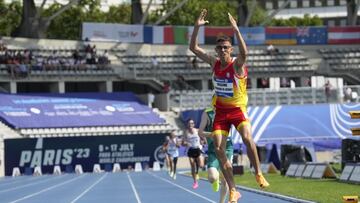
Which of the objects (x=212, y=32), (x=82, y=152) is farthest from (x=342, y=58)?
(x=82, y=152)

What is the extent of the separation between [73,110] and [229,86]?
125ft

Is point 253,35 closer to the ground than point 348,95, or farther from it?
farther from it

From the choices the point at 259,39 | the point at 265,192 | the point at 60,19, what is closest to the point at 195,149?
the point at 265,192

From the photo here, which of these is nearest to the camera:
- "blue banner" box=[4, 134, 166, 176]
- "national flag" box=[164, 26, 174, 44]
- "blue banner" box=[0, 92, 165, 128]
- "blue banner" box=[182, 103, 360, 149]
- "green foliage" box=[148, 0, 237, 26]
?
"blue banner" box=[4, 134, 166, 176]

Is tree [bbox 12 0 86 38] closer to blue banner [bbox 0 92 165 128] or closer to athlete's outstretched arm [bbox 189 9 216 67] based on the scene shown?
blue banner [bbox 0 92 165 128]

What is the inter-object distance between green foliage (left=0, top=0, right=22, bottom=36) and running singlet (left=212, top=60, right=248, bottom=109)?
62048 millimetres

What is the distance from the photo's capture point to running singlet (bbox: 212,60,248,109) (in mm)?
10922

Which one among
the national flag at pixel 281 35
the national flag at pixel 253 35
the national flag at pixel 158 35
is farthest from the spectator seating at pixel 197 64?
the national flag at pixel 158 35

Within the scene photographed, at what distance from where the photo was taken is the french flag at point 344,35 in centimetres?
6556

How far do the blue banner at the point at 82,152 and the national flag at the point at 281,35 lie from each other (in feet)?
71.0

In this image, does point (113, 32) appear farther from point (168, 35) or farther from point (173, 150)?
point (173, 150)

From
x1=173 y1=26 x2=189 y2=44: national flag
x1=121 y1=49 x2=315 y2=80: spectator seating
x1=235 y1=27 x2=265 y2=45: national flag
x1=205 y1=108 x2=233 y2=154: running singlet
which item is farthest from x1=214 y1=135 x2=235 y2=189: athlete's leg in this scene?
x1=235 y1=27 x2=265 y2=45: national flag

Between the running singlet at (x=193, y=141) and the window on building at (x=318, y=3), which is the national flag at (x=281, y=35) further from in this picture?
the window on building at (x=318, y=3)

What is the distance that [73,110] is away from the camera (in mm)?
48469
